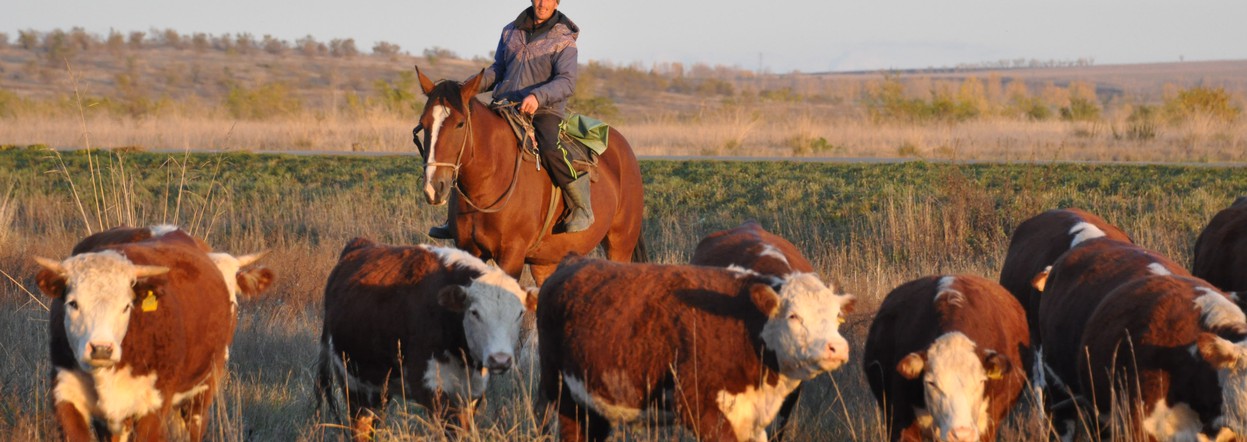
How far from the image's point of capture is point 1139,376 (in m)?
6.32

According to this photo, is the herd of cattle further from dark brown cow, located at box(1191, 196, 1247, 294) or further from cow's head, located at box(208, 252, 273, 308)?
dark brown cow, located at box(1191, 196, 1247, 294)

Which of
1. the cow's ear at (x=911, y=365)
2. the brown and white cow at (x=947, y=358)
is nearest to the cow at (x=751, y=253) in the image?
the brown and white cow at (x=947, y=358)

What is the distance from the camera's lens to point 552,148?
34.3ft

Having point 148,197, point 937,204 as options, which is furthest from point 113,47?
point 937,204

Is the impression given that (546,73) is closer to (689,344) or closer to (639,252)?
(639,252)

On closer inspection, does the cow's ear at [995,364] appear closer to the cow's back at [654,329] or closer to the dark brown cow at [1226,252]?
the cow's back at [654,329]

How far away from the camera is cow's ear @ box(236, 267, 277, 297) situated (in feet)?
25.6

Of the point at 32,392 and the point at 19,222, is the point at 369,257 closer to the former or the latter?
the point at 32,392

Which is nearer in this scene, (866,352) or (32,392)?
(866,352)

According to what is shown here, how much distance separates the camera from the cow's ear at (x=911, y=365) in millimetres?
6211

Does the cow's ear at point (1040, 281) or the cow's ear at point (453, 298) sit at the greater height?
the cow's ear at point (453, 298)

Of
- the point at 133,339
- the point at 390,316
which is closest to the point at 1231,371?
the point at 390,316

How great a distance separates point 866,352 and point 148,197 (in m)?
14.3

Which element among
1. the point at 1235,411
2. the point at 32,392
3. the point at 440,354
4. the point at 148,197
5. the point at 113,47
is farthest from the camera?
the point at 113,47
